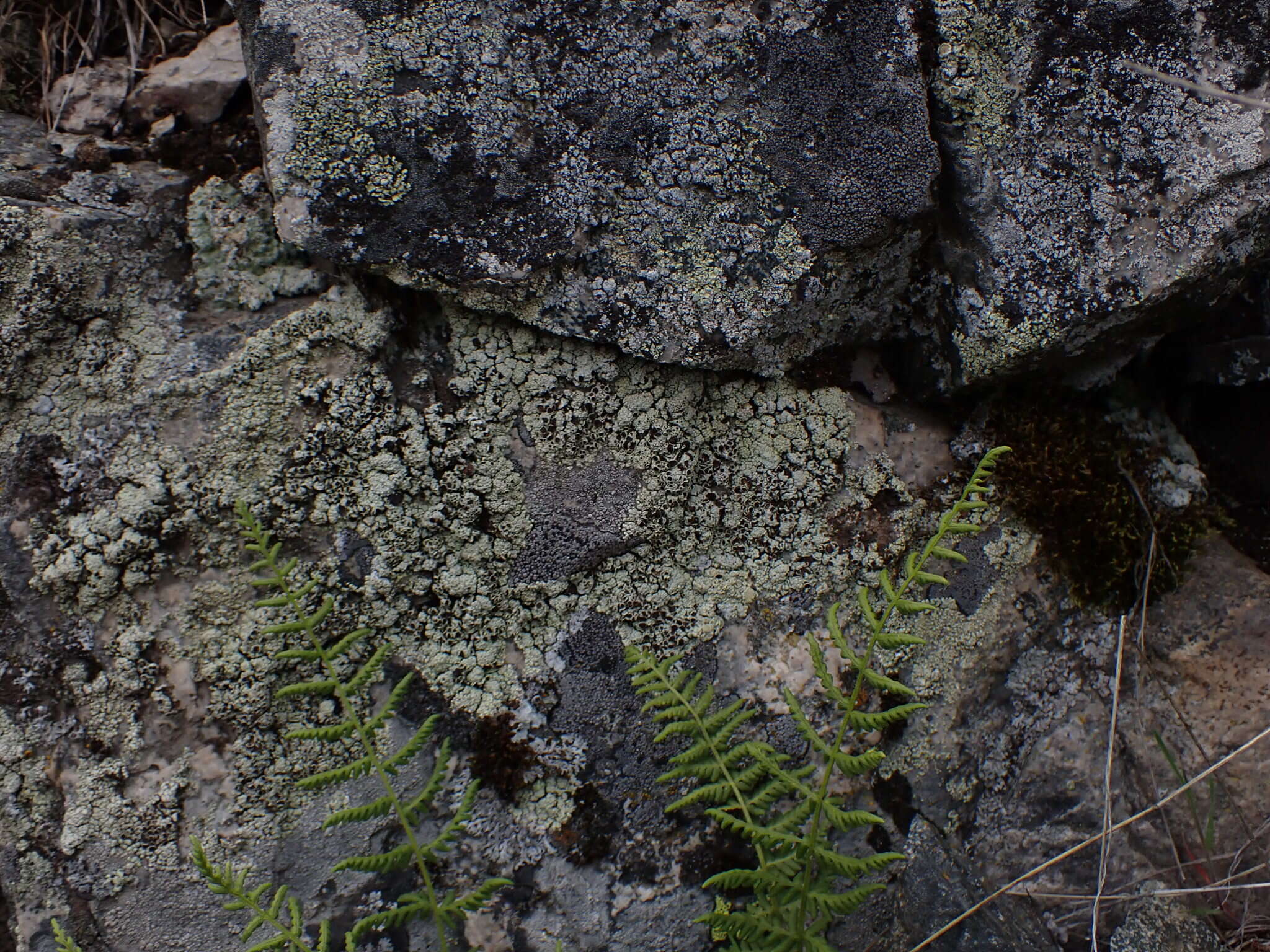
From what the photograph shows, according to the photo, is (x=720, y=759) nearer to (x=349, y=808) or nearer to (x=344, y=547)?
(x=349, y=808)

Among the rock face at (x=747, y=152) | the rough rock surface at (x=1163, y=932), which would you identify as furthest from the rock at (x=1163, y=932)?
the rock face at (x=747, y=152)

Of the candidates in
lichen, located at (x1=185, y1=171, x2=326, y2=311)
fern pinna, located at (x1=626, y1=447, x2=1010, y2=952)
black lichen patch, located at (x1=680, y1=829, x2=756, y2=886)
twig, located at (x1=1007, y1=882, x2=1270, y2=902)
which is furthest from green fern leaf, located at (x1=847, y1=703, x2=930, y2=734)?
lichen, located at (x1=185, y1=171, x2=326, y2=311)

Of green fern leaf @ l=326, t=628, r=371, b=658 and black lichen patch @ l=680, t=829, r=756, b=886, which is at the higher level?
green fern leaf @ l=326, t=628, r=371, b=658

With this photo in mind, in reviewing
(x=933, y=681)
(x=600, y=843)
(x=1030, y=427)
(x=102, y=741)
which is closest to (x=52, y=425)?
(x=102, y=741)

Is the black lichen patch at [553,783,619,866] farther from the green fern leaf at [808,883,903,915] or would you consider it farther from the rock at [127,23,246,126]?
the rock at [127,23,246,126]

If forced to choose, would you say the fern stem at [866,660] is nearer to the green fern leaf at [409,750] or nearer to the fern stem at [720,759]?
the fern stem at [720,759]

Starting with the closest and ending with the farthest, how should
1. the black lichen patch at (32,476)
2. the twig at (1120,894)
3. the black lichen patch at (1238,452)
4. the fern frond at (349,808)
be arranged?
the fern frond at (349,808), the black lichen patch at (32,476), the twig at (1120,894), the black lichen patch at (1238,452)
